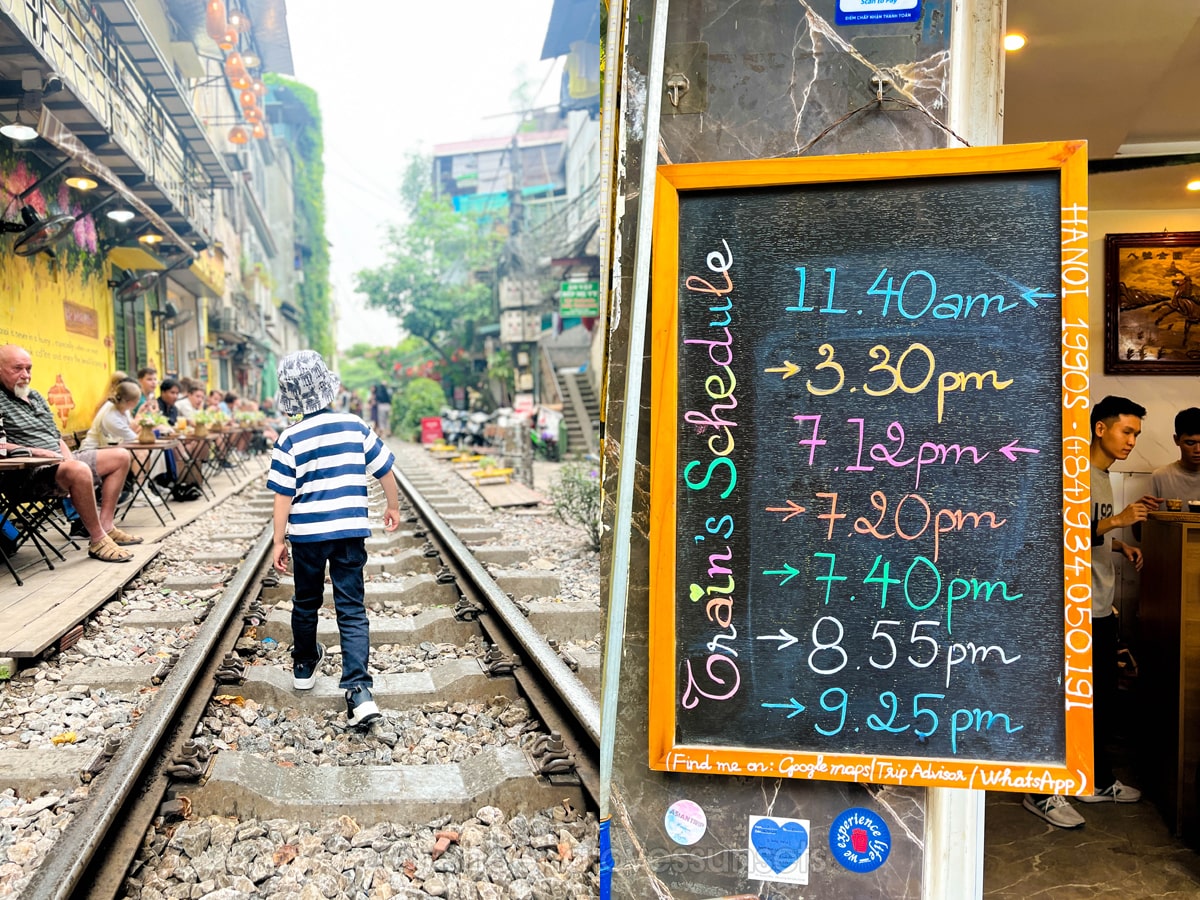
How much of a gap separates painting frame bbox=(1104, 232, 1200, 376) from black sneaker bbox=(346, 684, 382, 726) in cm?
501

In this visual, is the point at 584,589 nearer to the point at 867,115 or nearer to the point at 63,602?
the point at 63,602

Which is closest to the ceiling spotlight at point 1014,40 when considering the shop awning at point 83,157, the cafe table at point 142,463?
the shop awning at point 83,157

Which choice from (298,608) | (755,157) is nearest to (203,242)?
(298,608)

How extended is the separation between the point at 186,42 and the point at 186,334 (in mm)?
6889

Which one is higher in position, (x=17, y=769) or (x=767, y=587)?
(x=767, y=587)

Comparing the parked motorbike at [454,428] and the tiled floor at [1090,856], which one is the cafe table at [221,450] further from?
the tiled floor at [1090,856]

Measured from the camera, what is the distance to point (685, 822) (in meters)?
2.19

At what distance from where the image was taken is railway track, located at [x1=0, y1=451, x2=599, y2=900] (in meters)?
2.49

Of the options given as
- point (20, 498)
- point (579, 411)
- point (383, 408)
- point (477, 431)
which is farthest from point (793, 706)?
point (383, 408)

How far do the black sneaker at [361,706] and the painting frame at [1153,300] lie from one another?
16.4 feet

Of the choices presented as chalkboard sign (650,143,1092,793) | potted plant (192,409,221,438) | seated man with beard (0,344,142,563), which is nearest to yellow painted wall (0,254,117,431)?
seated man with beard (0,344,142,563)

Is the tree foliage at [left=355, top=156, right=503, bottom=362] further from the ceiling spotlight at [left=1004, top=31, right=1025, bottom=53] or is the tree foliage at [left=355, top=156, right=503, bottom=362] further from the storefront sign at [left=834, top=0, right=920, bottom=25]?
the storefront sign at [left=834, top=0, right=920, bottom=25]

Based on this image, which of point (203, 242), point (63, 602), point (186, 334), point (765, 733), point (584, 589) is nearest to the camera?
point (765, 733)

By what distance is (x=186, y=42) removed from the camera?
895 cm
